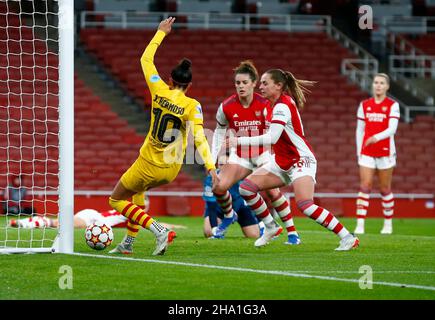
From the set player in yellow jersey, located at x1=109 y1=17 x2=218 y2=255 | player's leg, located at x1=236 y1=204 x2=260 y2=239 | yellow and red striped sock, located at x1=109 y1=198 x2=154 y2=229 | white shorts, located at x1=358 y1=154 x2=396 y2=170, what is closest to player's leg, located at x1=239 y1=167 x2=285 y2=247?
player in yellow jersey, located at x1=109 y1=17 x2=218 y2=255

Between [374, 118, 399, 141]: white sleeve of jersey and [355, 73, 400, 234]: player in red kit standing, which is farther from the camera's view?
[355, 73, 400, 234]: player in red kit standing

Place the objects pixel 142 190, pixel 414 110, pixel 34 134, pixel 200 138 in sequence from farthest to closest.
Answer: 1. pixel 414 110
2. pixel 34 134
3. pixel 142 190
4. pixel 200 138

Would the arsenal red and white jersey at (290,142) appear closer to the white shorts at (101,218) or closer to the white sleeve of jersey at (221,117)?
the white sleeve of jersey at (221,117)

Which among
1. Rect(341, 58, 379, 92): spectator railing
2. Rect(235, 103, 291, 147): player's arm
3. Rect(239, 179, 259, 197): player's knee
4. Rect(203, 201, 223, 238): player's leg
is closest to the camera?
Rect(235, 103, 291, 147): player's arm

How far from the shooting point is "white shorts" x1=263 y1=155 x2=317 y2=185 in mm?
9359

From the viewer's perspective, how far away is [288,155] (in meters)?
9.45

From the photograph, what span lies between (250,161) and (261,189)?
961 millimetres

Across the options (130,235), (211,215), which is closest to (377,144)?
(211,215)

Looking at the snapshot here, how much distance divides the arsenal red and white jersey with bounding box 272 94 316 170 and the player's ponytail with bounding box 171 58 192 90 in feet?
3.76

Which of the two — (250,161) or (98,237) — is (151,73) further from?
(250,161)

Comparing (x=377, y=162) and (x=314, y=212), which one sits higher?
(x=377, y=162)

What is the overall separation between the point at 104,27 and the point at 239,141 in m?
16.4

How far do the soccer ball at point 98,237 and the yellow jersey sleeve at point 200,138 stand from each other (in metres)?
1.38

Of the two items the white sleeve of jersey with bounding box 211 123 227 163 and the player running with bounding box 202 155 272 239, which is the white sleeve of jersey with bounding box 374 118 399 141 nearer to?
the player running with bounding box 202 155 272 239
